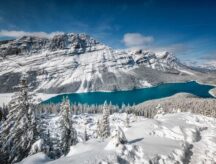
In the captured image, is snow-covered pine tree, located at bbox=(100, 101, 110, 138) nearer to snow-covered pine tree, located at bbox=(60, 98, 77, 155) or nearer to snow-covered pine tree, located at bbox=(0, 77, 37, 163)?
snow-covered pine tree, located at bbox=(60, 98, 77, 155)

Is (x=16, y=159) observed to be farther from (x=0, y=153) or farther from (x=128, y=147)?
(x=128, y=147)

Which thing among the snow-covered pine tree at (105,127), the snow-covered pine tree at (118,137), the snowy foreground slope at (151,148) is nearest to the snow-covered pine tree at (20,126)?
the snowy foreground slope at (151,148)

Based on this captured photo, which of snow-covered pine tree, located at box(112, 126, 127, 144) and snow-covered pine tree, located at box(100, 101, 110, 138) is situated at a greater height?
snow-covered pine tree, located at box(112, 126, 127, 144)

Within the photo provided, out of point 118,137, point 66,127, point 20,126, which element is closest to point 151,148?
point 118,137

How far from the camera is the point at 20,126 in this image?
90.9 feet

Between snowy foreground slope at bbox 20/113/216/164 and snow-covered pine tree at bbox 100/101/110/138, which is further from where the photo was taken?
snow-covered pine tree at bbox 100/101/110/138

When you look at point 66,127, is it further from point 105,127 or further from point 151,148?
point 151,148

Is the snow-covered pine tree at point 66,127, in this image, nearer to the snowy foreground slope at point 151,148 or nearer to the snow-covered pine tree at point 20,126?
the snow-covered pine tree at point 20,126

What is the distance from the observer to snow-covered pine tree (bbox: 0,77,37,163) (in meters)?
27.5

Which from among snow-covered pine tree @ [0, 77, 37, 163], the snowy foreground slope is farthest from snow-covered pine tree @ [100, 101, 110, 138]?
snow-covered pine tree @ [0, 77, 37, 163]

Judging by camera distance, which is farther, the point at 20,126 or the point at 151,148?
the point at 20,126

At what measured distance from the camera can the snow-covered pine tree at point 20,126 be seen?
90.2 ft

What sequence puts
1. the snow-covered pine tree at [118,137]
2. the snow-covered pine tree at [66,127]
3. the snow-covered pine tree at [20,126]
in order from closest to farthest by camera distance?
the snow-covered pine tree at [118,137]
the snow-covered pine tree at [20,126]
the snow-covered pine tree at [66,127]

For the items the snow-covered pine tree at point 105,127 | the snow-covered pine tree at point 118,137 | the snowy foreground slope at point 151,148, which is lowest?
the snow-covered pine tree at point 105,127
